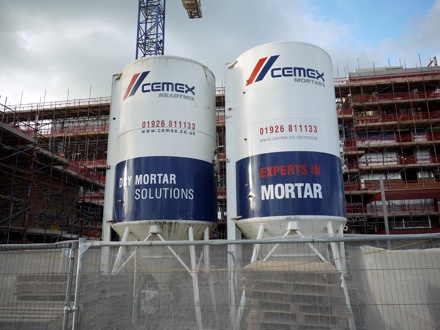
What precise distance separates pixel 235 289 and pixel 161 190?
482 cm

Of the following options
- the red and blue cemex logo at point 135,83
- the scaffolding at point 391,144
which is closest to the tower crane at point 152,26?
the scaffolding at point 391,144

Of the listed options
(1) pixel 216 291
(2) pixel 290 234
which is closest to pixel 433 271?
(1) pixel 216 291

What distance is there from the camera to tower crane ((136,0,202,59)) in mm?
37594

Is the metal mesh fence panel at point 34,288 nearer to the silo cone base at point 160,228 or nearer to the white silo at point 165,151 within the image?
the silo cone base at point 160,228

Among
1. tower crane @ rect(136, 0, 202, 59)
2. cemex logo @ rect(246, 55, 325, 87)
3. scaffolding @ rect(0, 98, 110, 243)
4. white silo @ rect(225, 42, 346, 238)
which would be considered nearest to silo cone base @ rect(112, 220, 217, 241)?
white silo @ rect(225, 42, 346, 238)

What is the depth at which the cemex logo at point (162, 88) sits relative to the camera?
10.5 m

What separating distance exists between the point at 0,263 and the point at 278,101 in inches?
280

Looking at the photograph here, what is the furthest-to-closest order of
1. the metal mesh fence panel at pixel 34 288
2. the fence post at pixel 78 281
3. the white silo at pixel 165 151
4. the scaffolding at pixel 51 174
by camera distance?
the scaffolding at pixel 51 174 < the white silo at pixel 165 151 < the metal mesh fence panel at pixel 34 288 < the fence post at pixel 78 281

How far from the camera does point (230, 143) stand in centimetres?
1040

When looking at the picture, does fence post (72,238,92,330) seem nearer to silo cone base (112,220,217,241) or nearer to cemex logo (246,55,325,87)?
silo cone base (112,220,217,241)

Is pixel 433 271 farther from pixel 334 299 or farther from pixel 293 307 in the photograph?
pixel 293 307

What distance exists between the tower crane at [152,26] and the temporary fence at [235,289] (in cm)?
3429

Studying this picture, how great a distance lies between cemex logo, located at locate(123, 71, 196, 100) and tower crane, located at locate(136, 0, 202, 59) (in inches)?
1109

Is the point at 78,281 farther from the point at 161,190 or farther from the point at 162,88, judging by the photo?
the point at 162,88
